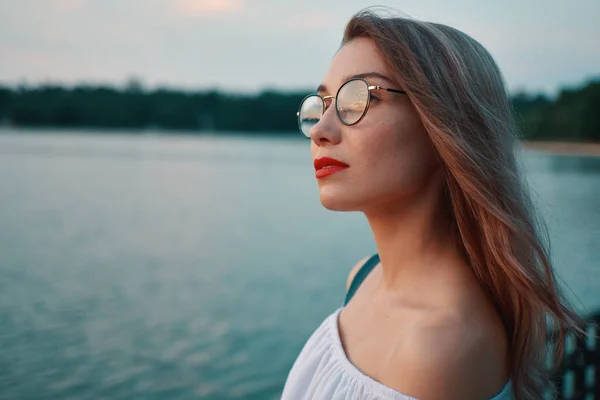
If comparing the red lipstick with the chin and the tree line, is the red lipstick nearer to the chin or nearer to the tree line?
the chin

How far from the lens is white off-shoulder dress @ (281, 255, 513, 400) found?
1.37 metres

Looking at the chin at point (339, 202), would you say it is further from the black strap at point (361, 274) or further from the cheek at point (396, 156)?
the black strap at point (361, 274)

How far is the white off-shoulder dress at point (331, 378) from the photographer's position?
53.7 inches

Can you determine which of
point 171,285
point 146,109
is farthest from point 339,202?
point 146,109

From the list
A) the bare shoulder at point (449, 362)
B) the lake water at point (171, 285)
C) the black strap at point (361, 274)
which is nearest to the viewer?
the bare shoulder at point (449, 362)

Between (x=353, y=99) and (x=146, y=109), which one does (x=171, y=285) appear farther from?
(x=146, y=109)

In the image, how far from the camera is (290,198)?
102 feet

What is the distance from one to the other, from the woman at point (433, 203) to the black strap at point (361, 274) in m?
0.37

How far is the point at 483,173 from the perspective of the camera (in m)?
1.40

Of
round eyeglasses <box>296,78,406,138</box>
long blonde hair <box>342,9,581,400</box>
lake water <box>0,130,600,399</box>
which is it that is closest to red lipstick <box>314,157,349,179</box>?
round eyeglasses <box>296,78,406,138</box>

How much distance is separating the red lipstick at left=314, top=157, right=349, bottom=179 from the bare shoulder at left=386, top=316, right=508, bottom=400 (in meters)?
0.45

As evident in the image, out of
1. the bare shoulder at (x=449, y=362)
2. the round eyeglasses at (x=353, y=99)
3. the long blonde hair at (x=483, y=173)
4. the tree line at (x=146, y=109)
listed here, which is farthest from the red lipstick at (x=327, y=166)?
the tree line at (x=146, y=109)

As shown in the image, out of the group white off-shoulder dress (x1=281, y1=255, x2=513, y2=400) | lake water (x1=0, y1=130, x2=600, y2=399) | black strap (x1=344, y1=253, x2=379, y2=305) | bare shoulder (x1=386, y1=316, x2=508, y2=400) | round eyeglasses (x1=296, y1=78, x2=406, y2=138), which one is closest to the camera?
bare shoulder (x1=386, y1=316, x2=508, y2=400)

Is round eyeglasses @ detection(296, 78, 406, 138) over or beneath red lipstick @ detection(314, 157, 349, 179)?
over
